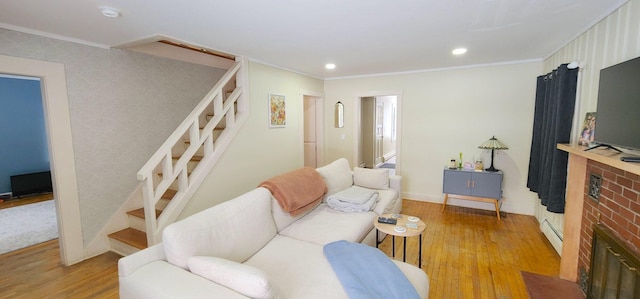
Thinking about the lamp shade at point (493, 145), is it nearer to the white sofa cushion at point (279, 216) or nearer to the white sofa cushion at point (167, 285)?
the white sofa cushion at point (279, 216)

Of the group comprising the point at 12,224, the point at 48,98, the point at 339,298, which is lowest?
the point at 12,224

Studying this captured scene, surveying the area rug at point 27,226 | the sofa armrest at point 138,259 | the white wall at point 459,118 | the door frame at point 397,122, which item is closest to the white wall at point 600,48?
the white wall at point 459,118

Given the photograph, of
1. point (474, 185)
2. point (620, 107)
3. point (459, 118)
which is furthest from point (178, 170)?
point (459, 118)

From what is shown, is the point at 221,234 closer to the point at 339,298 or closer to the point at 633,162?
the point at 339,298

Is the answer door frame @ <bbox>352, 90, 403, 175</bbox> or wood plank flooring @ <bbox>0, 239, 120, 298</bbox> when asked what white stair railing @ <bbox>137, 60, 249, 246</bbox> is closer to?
wood plank flooring @ <bbox>0, 239, 120, 298</bbox>

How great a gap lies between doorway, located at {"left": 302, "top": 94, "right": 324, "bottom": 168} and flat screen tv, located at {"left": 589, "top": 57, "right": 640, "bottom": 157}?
4.15 meters

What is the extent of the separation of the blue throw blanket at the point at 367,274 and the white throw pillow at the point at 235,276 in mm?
485

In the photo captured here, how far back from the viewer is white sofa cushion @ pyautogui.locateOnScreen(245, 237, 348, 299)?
162cm

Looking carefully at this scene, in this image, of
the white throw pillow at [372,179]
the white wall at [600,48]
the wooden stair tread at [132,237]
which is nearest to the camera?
the white wall at [600,48]

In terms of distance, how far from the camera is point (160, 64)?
3562 millimetres

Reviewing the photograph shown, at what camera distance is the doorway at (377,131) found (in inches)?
286

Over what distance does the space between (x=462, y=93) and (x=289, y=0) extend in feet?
11.6

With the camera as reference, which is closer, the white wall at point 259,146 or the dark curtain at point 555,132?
the dark curtain at point 555,132

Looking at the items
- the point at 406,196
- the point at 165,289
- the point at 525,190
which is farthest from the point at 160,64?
the point at 525,190
